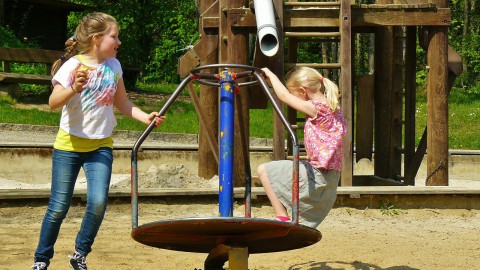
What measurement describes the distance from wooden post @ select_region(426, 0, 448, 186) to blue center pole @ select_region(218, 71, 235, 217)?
5.48 meters

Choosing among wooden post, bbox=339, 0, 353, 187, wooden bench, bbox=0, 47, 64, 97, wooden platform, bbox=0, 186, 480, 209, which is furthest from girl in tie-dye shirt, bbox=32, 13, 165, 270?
wooden bench, bbox=0, 47, 64, 97

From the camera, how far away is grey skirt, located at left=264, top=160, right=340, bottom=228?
5375 millimetres

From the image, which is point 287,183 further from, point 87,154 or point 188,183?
point 188,183

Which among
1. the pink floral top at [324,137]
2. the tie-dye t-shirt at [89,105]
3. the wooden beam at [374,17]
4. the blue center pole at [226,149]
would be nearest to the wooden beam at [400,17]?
the wooden beam at [374,17]

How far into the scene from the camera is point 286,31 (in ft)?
35.6

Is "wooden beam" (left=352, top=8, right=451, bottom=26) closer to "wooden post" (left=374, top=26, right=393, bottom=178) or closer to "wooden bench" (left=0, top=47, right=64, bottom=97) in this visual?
"wooden post" (left=374, top=26, right=393, bottom=178)

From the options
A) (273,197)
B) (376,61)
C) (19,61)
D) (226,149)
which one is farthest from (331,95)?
(19,61)

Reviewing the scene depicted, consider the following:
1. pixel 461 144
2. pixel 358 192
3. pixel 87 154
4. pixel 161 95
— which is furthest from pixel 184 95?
pixel 87 154

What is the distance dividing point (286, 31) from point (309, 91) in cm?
538

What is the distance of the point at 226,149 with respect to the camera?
508cm

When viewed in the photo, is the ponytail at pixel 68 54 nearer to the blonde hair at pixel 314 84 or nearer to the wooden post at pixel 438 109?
the blonde hair at pixel 314 84

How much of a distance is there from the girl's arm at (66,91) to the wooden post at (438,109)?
220 inches

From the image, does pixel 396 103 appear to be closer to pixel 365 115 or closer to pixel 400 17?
pixel 365 115

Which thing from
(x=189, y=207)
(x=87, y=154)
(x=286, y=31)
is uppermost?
(x=286, y=31)
